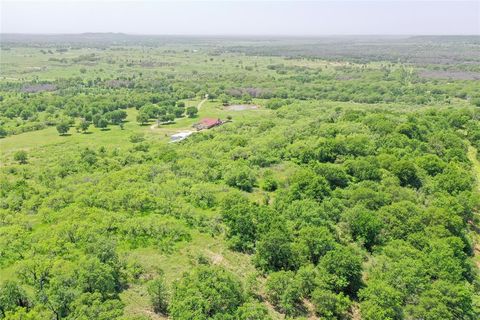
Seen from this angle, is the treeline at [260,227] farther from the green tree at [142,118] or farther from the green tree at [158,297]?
the green tree at [142,118]

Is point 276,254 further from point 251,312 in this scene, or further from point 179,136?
point 179,136

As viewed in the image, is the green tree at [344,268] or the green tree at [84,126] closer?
the green tree at [344,268]

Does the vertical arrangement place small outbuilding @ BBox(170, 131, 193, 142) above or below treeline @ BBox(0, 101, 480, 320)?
below

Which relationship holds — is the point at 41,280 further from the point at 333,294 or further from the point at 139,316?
the point at 333,294

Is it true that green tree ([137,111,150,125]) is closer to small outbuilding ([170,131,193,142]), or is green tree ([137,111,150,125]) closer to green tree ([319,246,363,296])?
small outbuilding ([170,131,193,142])

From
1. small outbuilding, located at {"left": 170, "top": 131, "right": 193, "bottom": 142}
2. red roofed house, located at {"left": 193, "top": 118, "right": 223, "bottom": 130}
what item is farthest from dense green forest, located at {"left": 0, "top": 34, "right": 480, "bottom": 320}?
red roofed house, located at {"left": 193, "top": 118, "right": 223, "bottom": 130}

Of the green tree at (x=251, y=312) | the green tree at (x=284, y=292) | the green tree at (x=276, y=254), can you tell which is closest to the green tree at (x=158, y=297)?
the green tree at (x=251, y=312)

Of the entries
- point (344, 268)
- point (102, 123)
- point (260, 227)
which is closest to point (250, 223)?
point (260, 227)

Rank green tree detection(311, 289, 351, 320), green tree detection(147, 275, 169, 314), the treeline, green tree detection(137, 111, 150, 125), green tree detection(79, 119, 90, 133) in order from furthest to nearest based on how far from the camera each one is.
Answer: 1. green tree detection(137, 111, 150, 125)
2. green tree detection(79, 119, 90, 133)
3. green tree detection(311, 289, 351, 320)
4. the treeline
5. green tree detection(147, 275, 169, 314)

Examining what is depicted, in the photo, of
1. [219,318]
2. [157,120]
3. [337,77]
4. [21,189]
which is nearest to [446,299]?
→ [219,318]
